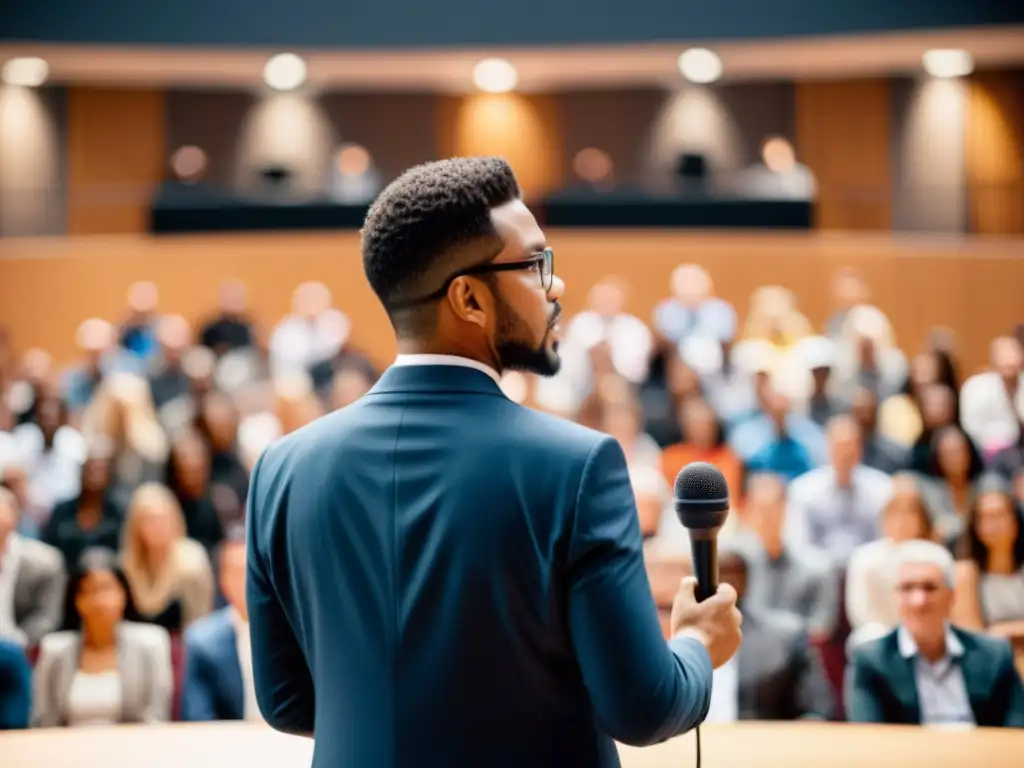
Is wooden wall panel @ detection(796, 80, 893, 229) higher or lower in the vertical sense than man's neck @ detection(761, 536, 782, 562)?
higher

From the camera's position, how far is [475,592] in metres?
1.20

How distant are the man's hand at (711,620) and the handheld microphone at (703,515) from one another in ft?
0.04

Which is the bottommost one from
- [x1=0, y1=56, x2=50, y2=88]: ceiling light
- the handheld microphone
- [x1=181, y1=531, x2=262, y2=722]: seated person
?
[x1=181, y1=531, x2=262, y2=722]: seated person

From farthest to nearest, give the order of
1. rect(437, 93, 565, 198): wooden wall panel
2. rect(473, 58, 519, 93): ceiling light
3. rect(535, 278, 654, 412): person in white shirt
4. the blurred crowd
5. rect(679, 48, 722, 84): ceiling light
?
1. rect(437, 93, 565, 198): wooden wall panel
2. rect(473, 58, 519, 93): ceiling light
3. rect(679, 48, 722, 84): ceiling light
4. rect(535, 278, 654, 412): person in white shirt
5. the blurred crowd

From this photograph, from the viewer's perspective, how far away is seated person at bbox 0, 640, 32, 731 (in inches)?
144

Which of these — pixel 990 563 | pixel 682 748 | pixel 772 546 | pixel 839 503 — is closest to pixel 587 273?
pixel 839 503

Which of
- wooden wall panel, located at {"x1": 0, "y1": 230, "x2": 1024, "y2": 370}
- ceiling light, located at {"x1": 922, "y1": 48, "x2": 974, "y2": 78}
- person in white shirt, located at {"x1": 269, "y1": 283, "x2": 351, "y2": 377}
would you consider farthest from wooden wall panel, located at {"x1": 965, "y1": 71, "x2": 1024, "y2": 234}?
person in white shirt, located at {"x1": 269, "y1": 283, "x2": 351, "y2": 377}

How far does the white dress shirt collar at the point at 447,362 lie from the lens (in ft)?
4.25

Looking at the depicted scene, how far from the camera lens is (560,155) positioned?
13555mm

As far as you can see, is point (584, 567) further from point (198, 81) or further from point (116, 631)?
point (198, 81)

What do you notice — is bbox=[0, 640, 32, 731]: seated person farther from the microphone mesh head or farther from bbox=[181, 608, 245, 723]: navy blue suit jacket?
the microphone mesh head

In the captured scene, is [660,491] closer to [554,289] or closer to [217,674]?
[217,674]

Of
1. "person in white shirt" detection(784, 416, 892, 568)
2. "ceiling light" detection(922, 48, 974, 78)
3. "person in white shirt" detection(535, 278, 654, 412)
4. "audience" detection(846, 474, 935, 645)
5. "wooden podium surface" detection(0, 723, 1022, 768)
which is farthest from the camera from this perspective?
"ceiling light" detection(922, 48, 974, 78)

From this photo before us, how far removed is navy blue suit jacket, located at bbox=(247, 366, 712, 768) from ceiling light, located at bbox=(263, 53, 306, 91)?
35.0ft
